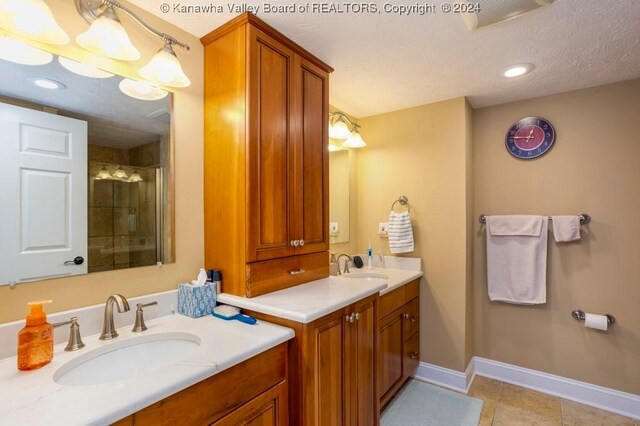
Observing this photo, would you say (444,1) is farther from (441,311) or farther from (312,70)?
(441,311)

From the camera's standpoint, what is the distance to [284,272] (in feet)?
5.15

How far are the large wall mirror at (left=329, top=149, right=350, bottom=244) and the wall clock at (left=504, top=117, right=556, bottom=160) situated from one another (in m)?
1.35

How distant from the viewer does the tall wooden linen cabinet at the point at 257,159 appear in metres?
1.39

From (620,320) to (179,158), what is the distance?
2.99 metres

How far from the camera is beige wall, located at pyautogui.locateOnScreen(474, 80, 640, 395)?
211 centimetres

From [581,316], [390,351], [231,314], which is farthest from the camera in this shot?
[581,316]

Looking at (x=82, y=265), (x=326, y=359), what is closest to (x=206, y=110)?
(x=82, y=265)

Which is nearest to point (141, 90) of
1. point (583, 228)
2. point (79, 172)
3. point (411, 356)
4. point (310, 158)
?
point (79, 172)

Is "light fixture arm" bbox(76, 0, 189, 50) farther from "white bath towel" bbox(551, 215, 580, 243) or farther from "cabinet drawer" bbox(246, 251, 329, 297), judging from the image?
"white bath towel" bbox(551, 215, 580, 243)

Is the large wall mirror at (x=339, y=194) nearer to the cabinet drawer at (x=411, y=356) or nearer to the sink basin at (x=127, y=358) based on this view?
the cabinet drawer at (x=411, y=356)

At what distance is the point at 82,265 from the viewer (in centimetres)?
117

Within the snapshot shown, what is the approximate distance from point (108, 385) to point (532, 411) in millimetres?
2563

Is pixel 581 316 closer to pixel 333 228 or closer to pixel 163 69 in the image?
pixel 333 228

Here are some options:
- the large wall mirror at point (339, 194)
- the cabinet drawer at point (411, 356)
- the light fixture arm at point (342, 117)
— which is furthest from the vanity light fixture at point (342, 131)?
the cabinet drawer at point (411, 356)
